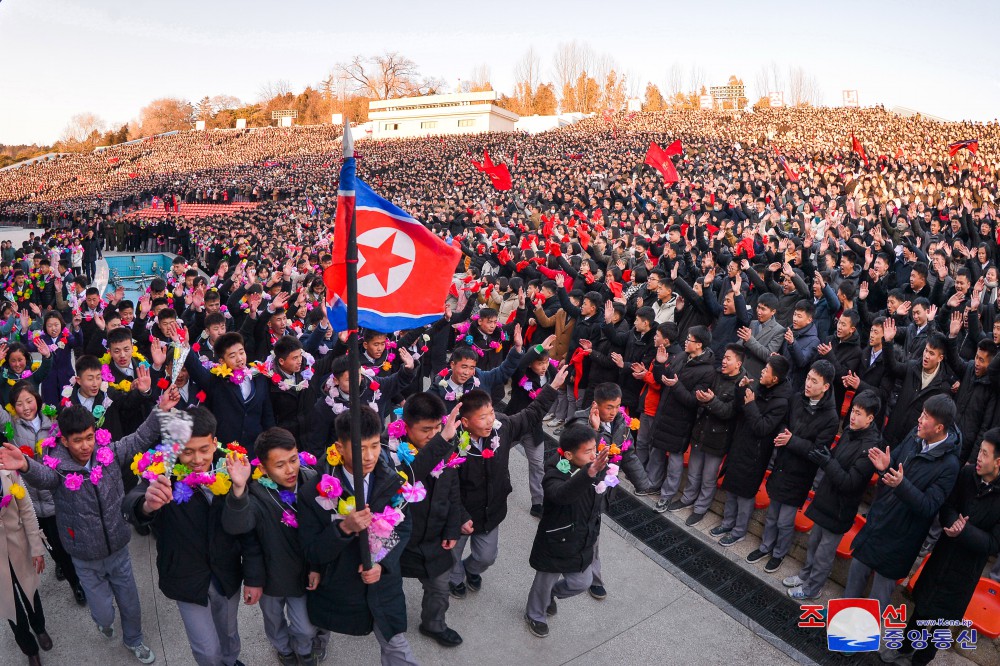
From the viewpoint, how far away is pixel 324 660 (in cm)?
404

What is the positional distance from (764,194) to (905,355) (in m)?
12.8

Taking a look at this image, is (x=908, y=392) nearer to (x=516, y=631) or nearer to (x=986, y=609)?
(x=986, y=609)

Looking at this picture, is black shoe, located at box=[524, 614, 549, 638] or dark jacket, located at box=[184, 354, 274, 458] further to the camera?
dark jacket, located at box=[184, 354, 274, 458]

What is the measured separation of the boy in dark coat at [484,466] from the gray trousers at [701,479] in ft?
6.96

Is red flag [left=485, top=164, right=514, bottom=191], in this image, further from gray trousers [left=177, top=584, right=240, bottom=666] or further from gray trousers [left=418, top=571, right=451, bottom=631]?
gray trousers [left=177, top=584, right=240, bottom=666]

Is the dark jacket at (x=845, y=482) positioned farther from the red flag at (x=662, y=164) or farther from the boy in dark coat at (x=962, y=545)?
the red flag at (x=662, y=164)

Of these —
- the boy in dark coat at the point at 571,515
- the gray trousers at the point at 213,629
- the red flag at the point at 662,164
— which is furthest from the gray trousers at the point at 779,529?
the red flag at the point at 662,164

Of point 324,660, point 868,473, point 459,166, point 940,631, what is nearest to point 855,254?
point 868,473

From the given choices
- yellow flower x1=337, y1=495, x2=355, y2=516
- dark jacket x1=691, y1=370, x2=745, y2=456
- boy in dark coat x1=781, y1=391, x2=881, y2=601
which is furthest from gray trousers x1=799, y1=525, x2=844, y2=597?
yellow flower x1=337, y1=495, x2=355, y2=516

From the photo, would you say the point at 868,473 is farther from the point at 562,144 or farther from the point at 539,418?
the point at 562,144

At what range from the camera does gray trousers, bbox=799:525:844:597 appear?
4.64 metres

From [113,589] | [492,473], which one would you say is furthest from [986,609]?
[113,589]

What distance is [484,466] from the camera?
444cm

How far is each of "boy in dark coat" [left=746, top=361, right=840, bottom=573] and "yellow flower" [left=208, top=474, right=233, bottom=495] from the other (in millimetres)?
3883
